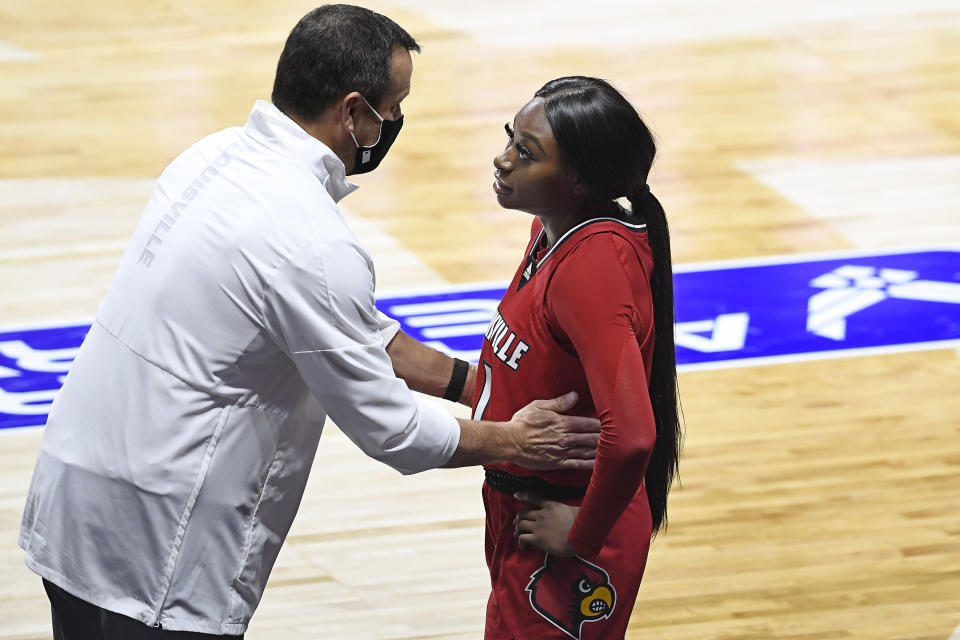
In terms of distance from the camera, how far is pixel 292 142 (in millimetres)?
2135

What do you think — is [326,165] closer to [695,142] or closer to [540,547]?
[540,547]

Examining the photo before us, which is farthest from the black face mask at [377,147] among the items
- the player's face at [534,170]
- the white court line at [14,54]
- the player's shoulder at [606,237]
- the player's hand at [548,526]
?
the white court line at [14,54]

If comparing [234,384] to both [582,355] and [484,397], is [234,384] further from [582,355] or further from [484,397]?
[582,355]

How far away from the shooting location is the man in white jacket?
80.8 inches

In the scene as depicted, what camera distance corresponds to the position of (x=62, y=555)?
217 centimetres

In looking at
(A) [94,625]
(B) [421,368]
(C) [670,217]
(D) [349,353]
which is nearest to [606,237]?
(D) [349,353]

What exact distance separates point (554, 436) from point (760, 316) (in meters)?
2.42

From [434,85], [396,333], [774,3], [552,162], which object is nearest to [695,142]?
[434,85]

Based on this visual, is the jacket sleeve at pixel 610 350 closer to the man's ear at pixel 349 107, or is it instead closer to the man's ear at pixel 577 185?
the man's ear at pixel 577 185

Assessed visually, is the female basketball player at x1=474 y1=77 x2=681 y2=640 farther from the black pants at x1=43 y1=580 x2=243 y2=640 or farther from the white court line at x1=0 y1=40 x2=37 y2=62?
the white court line at x1=0 y1=40 x2=37 y2=62

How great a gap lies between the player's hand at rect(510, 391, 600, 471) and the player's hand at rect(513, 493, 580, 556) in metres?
0.07

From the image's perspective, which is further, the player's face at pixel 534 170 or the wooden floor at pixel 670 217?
the wooden floor at pixel 670 217

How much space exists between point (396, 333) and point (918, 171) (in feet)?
10.8

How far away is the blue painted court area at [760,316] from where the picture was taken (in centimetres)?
416
